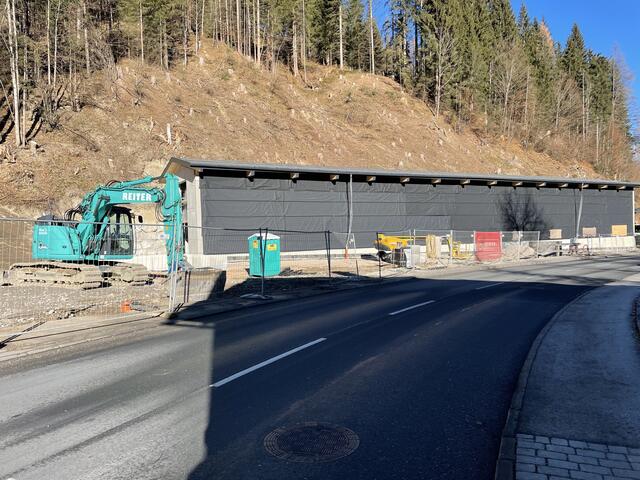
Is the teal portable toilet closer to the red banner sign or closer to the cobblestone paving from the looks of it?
the red banner sign

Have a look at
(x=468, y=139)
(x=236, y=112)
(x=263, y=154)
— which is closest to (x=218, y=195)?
(x=263, y=154)

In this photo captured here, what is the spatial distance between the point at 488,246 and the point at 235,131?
25663 millimetres

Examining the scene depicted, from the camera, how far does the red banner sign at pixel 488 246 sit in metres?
31.0

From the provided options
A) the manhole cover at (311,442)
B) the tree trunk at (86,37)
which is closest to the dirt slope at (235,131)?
the tree trunk at (86,37)

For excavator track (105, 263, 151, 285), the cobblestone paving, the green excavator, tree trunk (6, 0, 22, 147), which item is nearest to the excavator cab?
the green excavator

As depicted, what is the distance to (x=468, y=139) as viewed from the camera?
67750mm

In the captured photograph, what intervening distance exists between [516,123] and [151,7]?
181ft

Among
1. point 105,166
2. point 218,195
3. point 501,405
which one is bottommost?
point 501,405

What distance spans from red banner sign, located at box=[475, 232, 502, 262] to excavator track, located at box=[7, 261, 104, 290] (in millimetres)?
22072

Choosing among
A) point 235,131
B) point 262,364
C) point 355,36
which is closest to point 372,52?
point 355,36

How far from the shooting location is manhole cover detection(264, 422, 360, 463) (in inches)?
171

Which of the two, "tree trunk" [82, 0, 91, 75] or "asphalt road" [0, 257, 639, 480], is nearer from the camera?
"asphalt road" [0, 257, 639, 480]

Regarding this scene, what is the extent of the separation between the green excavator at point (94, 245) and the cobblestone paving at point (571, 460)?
15.1 metres

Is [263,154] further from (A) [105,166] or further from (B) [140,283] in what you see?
(B) [140,283]
